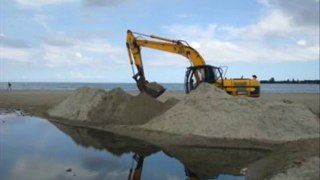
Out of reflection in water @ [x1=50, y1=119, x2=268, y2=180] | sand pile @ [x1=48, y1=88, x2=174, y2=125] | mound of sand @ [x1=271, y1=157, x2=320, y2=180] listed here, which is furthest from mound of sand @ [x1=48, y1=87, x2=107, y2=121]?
mound of sand @ [x1=271, y1=157, x2=320, y2=180]

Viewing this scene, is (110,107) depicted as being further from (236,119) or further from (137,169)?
(137,169)

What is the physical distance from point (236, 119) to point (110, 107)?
8474 mm

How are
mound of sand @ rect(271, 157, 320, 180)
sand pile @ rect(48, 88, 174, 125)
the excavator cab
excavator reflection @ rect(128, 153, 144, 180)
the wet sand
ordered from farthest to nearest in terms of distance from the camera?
the excavator cab
sand pile @ rect(48, 88, 174, 125)
the wet sand
excavator reflection @ rect(128, 153, 144, 180)
mound of sand @ rect(271, 157, 320, 180)

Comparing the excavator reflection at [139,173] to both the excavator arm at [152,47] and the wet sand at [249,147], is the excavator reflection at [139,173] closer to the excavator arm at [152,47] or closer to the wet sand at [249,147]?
the wet sand at [249,147]

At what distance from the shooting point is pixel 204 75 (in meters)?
26.0

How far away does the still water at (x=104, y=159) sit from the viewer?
12.7m

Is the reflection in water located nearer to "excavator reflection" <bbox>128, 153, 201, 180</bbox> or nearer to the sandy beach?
"excavator reflection" <bbox>128, 153, 201, 180</bbox>

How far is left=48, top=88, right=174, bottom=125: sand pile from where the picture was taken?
23984 millimetres

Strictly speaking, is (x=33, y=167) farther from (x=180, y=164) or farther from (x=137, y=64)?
(x=137, y=64)

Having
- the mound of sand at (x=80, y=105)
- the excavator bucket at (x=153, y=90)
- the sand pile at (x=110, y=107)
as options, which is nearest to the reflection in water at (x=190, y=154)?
the sand pile at (x=110, y=107)

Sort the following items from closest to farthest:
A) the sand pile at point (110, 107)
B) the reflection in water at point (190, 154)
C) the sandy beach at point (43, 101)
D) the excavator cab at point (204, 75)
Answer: the reflection in water at point (190, 154), the sand pile at point (110, 107), the excavator cab at point (204, 75), the sandy beach at point (43, 101)

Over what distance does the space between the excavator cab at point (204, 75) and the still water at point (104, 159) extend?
6.96 m

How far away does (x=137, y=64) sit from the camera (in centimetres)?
2606

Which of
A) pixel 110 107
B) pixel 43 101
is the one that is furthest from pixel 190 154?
pixel 43 101
